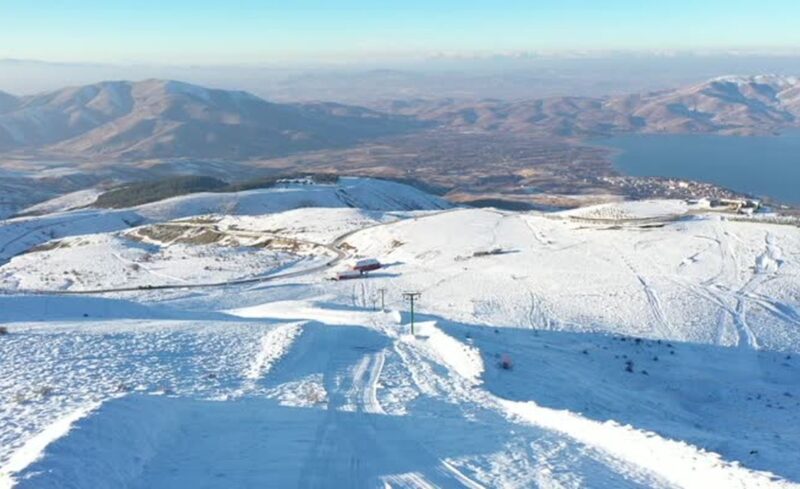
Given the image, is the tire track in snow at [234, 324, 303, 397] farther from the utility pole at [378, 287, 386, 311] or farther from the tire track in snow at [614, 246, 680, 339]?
the tire track in snow at [614, 246, 680, 339]

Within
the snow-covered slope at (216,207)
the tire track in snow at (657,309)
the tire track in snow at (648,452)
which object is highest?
the tire track in snow at (648,452)

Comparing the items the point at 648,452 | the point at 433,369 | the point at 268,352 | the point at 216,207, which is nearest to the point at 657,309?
the point at 433,369

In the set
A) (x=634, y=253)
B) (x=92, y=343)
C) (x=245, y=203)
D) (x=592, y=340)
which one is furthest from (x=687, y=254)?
(x=245, y=203)

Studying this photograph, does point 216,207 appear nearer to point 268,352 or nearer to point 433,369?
point 268,352

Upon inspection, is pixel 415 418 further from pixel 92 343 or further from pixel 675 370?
pixel 675 370

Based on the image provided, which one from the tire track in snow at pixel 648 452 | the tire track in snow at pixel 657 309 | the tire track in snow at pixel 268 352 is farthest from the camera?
the tire track in snow at pixel 657 309

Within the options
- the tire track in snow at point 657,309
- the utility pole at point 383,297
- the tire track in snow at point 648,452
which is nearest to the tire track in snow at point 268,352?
the tire track in snow at point 648,452

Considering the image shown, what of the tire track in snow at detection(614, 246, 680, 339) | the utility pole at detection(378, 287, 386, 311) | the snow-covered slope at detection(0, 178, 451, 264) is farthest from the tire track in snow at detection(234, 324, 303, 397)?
the snow-covered slope at detection(0, 178, 451, 264)

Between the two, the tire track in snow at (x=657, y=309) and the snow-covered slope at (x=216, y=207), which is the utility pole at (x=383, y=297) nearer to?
the tire track in snow at (x=657, y=309)
